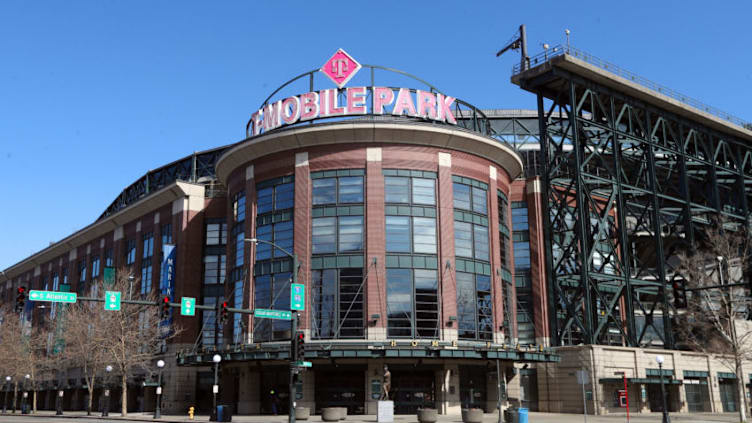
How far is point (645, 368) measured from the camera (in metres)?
55.7

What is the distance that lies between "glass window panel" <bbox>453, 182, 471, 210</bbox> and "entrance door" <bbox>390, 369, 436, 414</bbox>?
12557 mm

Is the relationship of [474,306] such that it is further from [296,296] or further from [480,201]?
[296,296]

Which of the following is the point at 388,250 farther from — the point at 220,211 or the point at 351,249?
the point at 220,211

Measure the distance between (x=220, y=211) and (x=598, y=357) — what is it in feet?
116

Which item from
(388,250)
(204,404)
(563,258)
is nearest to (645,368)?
(563,258)

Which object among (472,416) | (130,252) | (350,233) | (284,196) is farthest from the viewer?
(130,252)

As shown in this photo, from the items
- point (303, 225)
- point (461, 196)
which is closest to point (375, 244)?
point (303, 225)

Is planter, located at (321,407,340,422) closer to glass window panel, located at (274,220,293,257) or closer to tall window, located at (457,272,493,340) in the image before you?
tall window, located at (457,272,493,340)

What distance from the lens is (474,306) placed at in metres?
52.7

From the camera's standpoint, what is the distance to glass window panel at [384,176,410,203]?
5266cm

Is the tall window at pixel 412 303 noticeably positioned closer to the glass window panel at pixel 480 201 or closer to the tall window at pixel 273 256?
the glass window panel at pixel 480 201

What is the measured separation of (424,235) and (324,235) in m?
7.19

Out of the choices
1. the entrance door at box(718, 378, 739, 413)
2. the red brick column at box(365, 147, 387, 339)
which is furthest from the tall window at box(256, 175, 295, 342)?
the entrance door at box(718, 378, 739, 413)

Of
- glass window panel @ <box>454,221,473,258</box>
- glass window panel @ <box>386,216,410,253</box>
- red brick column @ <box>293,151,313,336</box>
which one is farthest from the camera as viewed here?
glass window panel @ <box>454,221,473,258</box>
